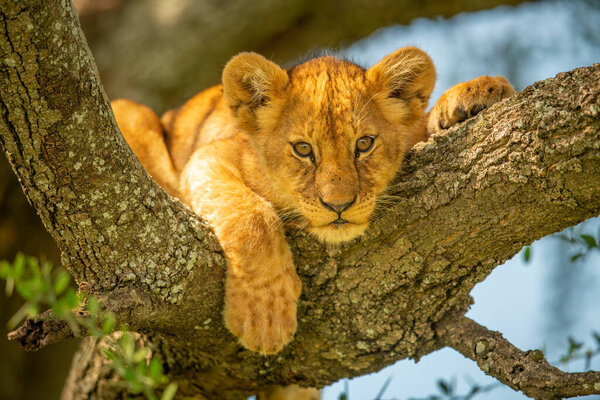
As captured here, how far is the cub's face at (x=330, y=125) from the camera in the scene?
3104 millimetres

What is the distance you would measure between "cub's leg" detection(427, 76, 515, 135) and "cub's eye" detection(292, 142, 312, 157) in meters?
0.76

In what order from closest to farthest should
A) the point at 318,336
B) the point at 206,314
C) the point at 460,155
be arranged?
the point at 460,155, the point at 206,314, the point at 318,336

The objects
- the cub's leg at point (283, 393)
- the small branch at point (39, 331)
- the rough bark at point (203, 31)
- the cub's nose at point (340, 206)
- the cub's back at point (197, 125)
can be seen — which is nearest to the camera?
the small branch at point (39, 331)

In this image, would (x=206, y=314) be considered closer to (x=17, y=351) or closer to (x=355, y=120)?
(x=355, y=120)

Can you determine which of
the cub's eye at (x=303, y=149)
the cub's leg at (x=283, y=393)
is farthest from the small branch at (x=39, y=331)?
the cub's leg at (x=283, y=393)

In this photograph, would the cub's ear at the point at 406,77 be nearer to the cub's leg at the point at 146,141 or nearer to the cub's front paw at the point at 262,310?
the cub's front paw at the point at 262,310

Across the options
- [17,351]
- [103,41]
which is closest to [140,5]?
[103,41]

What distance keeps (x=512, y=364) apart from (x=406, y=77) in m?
1.78

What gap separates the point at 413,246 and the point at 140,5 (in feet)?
15.2

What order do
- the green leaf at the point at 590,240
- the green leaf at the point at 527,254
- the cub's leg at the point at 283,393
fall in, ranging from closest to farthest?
the green leaf at the point at 590,240 < the green leaf at the point at 527,254 < the cub's leg at the point at 283,393

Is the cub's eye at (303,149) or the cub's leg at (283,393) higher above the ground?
the cub's eye at (303,149)

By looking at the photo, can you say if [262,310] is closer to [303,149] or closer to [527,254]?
[303,149]

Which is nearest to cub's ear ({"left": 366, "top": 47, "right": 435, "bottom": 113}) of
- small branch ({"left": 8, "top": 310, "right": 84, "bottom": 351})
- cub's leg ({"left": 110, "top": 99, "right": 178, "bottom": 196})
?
cub's leg ({"left": 110, "top": 99, "right": 178, "bottom": 196})

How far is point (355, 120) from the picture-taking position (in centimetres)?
326
